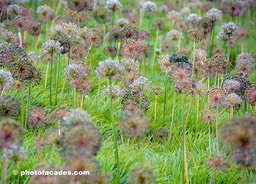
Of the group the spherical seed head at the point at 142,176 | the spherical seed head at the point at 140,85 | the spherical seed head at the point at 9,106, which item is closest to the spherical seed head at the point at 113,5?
the spherical seed head at the point at 140,85

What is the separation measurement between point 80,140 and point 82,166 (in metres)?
0.13

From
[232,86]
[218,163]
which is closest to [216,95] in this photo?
[232,86]

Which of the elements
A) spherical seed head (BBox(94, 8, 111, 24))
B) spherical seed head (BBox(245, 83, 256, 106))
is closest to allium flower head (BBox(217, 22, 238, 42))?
spherical seed head (BBox(94, 8, 111, 24))

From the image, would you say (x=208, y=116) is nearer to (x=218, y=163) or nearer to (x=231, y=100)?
(x=231, y=100)

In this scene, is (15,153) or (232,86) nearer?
(15,153)

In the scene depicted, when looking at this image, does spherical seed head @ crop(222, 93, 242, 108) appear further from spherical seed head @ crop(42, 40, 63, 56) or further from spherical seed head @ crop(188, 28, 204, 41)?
spherical seed head @ crop(188, 28, 204, 41)

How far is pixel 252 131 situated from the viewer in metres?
2.30

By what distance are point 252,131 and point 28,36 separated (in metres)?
5.91

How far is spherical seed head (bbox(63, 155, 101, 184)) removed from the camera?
7.40 feet

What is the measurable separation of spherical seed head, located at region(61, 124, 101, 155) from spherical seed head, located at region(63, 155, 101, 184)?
3 centimetres

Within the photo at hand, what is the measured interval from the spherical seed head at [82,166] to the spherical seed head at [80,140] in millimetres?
33

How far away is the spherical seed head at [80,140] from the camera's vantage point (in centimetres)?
225

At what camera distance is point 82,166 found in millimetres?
2314

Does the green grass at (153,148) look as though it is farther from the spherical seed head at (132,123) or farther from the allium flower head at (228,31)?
the allium flower head at (228,31)
